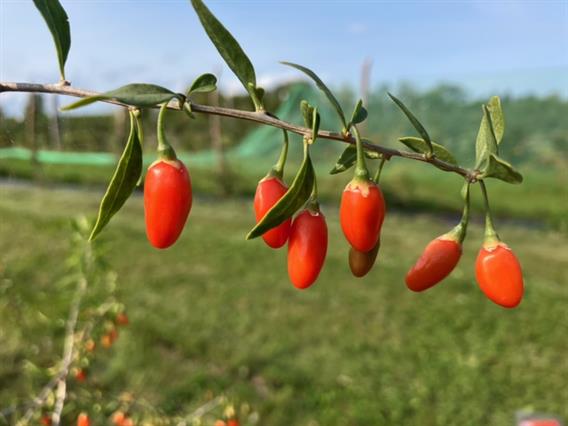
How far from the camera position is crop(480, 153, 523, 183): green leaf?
0.49 metres

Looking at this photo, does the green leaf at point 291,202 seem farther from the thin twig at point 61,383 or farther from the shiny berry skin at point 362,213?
the thin twig at point 61,383

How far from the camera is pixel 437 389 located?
257cm

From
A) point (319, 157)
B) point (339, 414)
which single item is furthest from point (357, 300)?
point (319, 157)

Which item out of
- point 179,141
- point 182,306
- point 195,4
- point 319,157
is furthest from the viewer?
point 179,141

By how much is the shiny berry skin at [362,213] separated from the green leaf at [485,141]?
0.11 m

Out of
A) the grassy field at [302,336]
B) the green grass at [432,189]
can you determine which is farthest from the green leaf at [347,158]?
the green grass at [432,189]

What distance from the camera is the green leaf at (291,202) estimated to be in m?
0.48

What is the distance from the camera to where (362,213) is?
53cm

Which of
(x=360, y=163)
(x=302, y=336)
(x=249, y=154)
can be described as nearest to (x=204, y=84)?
(x=360, y=163)

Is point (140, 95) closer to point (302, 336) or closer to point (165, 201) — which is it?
point (165, 201)

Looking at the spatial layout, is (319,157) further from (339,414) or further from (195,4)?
(195,4)

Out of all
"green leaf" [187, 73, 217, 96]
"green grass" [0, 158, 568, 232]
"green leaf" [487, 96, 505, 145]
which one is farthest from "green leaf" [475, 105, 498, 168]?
"green grass" [0, 158, 568, 232]

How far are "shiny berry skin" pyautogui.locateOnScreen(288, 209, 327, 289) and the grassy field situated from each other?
3.91ft

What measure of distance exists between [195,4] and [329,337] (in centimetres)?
263
